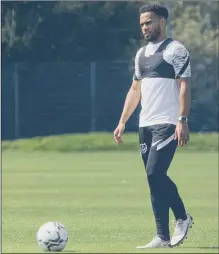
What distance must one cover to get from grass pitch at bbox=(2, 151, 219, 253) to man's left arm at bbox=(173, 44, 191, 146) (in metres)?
0.95

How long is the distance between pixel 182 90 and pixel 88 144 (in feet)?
69.2

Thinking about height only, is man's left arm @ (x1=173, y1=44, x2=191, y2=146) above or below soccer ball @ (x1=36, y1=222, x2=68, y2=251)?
above

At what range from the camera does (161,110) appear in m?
9.44

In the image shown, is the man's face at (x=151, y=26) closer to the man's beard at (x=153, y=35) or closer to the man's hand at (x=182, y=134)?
the man's beard at (x=153, y=35)

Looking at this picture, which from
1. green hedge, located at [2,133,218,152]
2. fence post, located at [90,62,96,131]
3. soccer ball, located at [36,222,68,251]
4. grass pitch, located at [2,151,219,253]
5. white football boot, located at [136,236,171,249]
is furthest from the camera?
fence post, located at [90,62,96,131]

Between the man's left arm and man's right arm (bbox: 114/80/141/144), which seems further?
man's right arm (bbox: 114/80/141/144)

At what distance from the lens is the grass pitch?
1037cm

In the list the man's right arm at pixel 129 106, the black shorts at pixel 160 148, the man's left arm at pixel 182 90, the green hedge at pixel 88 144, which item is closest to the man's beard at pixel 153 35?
the man's left arm at pixel 182 90

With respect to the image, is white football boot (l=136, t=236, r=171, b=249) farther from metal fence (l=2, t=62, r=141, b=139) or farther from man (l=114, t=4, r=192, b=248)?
metal fence (l=2, t=62, r=141, b=139)

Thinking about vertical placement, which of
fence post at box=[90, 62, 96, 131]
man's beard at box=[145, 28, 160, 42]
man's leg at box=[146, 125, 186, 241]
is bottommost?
fence post at box=[90, 62, 96, 131]

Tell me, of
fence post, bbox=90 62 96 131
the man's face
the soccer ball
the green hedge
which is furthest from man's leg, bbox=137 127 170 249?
fence post, bbox=90 62 96 131

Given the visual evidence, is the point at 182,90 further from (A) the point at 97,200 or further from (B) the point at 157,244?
(A) the point at 97,200

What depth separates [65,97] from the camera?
35.9 metres

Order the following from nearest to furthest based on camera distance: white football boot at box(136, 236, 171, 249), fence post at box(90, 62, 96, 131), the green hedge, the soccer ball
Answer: the soccer ball, white football boot at box(136, 236, 171, 249), the green hedge, fence post at box(90, 62, 96, 131)
